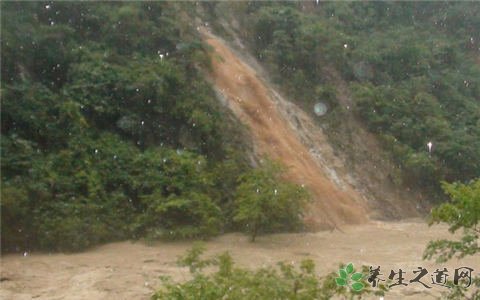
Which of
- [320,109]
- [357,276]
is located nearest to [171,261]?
[357,276]

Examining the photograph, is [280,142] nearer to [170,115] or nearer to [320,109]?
[170,115]

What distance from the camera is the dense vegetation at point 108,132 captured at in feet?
33.2

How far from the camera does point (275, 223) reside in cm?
1119

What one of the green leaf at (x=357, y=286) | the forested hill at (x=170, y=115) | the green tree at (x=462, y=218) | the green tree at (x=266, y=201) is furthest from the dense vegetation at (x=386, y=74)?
the green leaf at (x=357, y=286)

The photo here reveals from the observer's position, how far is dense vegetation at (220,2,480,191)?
50.4 feet

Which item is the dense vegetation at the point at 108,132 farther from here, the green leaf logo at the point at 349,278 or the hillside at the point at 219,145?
the green leaf logo at the point at 349,278

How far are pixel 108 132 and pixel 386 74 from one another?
8.96 m

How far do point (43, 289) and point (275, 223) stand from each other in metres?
4.59

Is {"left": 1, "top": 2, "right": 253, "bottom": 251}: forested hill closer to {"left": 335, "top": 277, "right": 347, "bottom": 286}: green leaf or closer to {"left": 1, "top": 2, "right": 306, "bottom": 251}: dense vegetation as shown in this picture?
{"left": 1, "top": 2, "right": 306, "bottom": 251}: dense vegetation

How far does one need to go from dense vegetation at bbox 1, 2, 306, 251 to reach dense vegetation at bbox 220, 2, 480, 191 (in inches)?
139

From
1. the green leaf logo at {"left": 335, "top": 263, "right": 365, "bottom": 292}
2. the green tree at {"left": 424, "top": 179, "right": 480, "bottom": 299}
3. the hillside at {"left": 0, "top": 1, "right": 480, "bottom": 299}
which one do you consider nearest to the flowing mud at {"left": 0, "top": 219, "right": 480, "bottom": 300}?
the hillside at {"left": 0, "top": 1, "right": 480, "bottom": 299}

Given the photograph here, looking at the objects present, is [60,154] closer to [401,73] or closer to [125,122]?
[125,122]

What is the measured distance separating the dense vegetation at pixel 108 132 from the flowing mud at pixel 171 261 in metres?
0.50

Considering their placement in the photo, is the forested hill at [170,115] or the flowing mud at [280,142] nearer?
the forested hill at [170,115]
